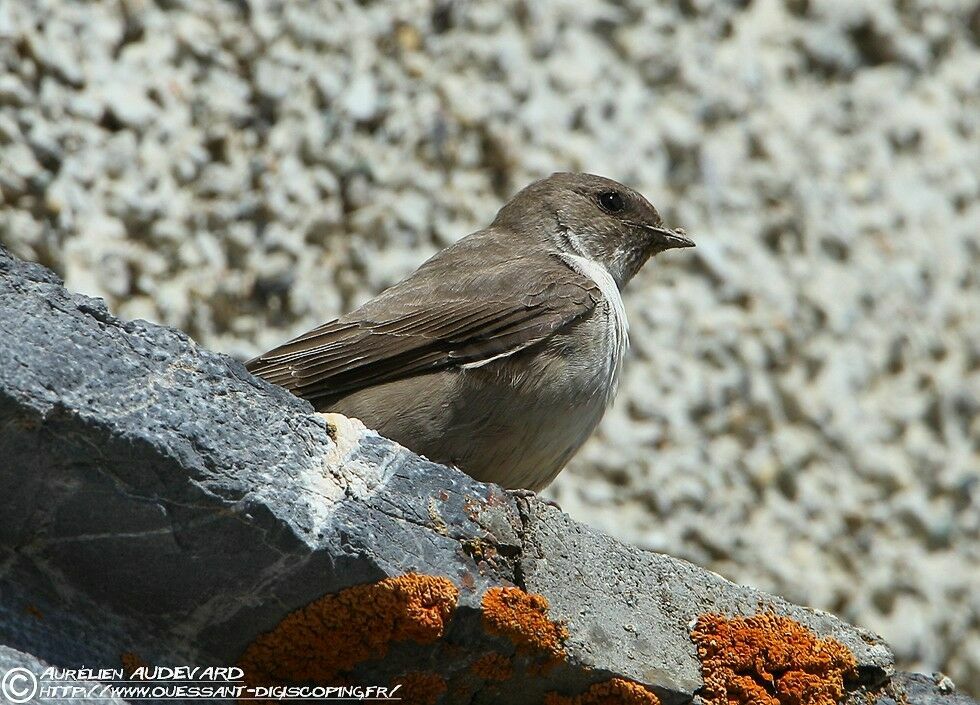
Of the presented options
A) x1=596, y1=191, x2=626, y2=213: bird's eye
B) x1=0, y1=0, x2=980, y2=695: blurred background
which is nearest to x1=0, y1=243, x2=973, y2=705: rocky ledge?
x1=0, y1=0, x2=980, y2=695: blurred background

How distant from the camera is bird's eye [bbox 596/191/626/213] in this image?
569 cm

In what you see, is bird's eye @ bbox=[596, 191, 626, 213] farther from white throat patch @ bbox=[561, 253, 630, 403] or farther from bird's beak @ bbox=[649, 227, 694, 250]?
white throat patch @ bbox=[561, 253, 630, 403]

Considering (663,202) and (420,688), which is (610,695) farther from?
(663,202)

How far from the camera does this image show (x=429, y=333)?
436cm

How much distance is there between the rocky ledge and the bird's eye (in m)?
2.91

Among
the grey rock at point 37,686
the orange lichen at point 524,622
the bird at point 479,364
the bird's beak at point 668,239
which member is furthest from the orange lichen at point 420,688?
the bird's beak at point 668,239

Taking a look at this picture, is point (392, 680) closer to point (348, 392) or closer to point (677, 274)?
point (348, 392)

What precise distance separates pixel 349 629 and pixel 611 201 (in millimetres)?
3359

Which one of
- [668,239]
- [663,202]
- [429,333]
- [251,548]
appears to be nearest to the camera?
[251,548]

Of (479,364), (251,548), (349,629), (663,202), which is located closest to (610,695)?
(349,629)

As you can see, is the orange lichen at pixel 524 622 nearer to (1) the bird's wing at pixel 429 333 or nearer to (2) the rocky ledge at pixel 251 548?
(2) the rocky ledge at pixel 251 548

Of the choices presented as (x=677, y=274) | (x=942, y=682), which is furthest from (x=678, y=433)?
(x=942, y=682)

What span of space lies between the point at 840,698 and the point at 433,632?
94cm

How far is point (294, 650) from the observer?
2.61m
